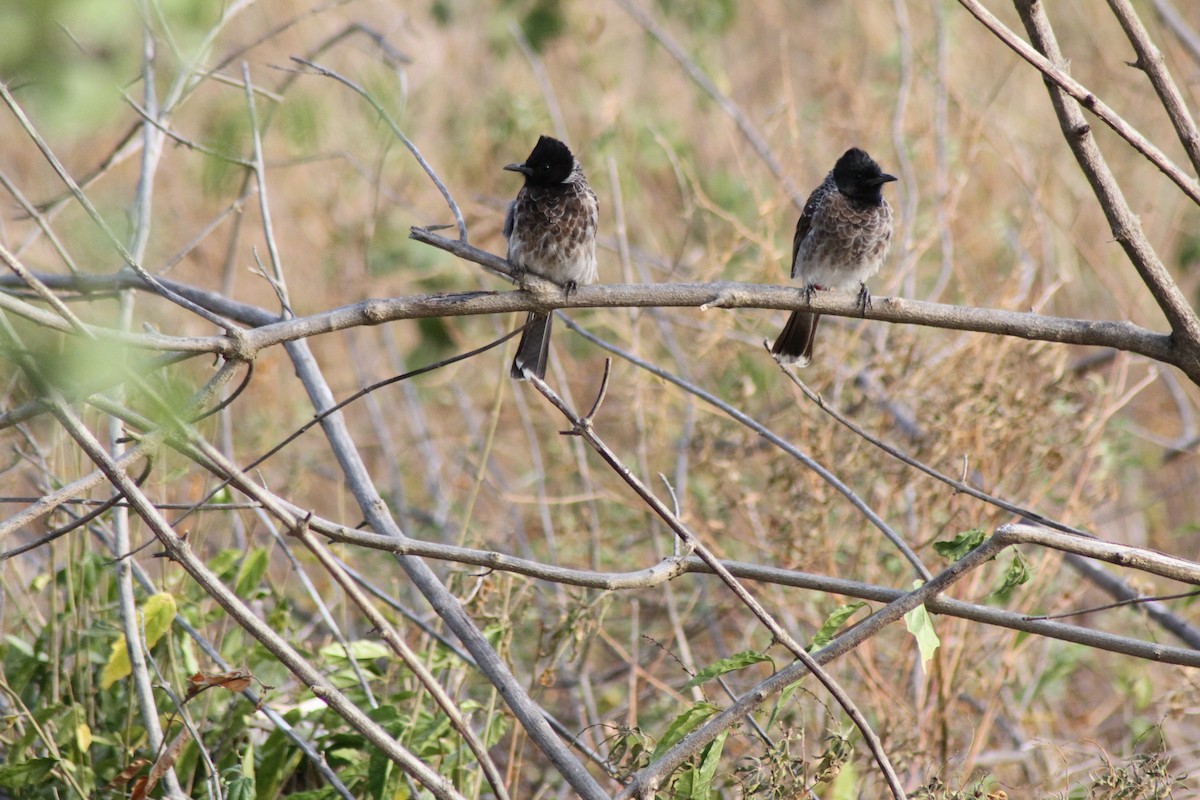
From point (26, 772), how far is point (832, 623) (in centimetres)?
209

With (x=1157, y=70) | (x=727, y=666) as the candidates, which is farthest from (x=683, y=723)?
(x=1157, y=70)

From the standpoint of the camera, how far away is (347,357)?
8.17 meters

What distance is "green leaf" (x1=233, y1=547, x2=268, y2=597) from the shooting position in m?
3.44

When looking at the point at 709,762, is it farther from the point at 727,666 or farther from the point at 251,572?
the point at 251,572

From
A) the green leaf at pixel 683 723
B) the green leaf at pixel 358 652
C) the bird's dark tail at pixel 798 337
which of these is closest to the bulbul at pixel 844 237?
the bird's dark tail at pixel 798 337

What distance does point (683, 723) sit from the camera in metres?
2.56

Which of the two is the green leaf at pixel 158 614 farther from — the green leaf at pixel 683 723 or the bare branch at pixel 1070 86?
the bare branch at pixel 1070 86

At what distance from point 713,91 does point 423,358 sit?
92.3 inches

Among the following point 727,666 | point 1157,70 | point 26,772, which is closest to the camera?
point 727,666

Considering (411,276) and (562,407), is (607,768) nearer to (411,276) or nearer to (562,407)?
(562,407)

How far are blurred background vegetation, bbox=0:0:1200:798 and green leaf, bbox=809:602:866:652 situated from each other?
167mm

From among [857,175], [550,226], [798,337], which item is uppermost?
[857,175]

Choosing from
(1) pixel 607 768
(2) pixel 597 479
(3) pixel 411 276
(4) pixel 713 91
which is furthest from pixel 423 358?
(1) pixel 607 768

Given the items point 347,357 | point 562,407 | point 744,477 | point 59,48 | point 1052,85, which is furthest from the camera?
point 347,357
